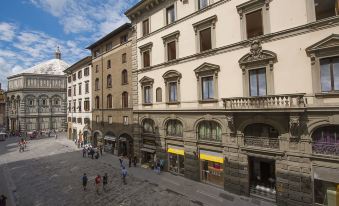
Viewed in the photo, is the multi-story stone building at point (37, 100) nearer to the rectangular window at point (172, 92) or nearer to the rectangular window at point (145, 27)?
the rectangular window at point (145, 27)

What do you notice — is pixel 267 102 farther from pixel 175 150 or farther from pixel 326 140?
pixel 175 150

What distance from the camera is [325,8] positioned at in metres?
13.3

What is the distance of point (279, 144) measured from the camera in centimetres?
1493

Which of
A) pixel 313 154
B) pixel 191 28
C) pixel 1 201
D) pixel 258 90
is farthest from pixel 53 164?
pixel 313 154

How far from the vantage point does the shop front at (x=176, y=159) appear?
21.9 m

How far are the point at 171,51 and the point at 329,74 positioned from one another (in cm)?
1444

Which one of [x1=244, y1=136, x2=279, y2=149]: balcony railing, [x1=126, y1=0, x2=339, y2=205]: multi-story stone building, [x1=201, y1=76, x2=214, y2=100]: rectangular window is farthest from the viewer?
[x1=201, y1=76, x2=214, y2=100]: rectangular window

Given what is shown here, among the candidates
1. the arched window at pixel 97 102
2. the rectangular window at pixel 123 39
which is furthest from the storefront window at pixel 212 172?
the arched window at pixel 97 102

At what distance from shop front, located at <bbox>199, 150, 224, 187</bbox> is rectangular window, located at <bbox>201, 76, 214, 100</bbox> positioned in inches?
203

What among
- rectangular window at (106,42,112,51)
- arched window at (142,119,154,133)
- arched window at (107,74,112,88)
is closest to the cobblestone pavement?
arched window at (142,119,154,133)

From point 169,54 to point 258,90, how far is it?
35.1 ft

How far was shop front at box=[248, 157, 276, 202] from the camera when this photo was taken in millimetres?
15977

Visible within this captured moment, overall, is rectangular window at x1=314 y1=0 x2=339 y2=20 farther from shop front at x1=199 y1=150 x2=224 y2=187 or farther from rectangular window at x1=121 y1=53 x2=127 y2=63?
rectangular window at x1=121 y1=53 x2=127 y2=63

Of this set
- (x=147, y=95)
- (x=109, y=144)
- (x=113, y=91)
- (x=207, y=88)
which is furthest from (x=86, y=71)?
(x=207, y=88)
